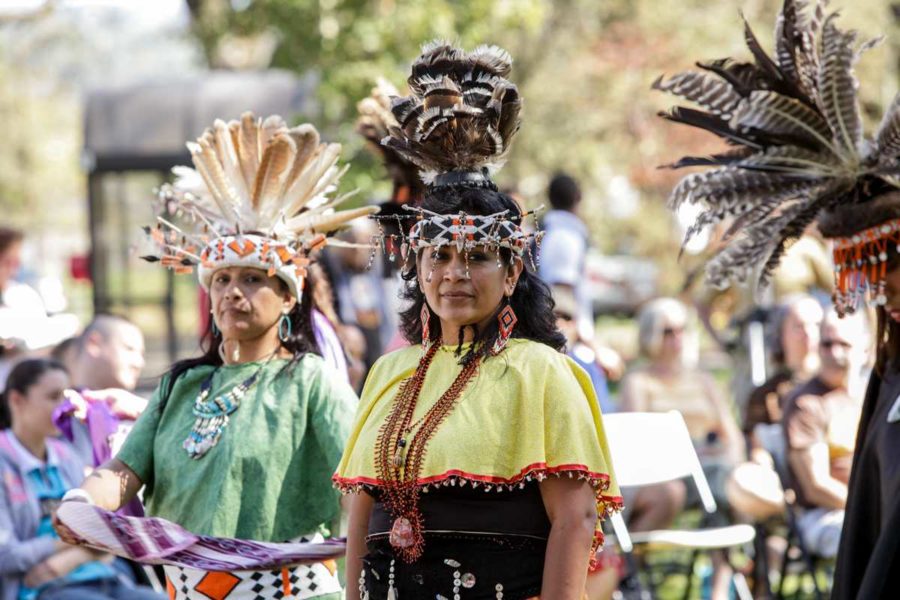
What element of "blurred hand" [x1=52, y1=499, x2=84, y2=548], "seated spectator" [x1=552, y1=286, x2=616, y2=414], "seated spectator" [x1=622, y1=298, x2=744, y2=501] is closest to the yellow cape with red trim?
"blurred hand" [x1=52, y1=499, x2=84, y2=548]

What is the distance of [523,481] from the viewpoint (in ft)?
10.8

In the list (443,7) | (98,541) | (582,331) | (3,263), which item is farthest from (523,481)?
(443,7)

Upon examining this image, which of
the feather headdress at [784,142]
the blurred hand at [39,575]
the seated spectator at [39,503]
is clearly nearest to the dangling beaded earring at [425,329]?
the feather headdress at [784,142]

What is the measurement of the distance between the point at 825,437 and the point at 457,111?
3.93m

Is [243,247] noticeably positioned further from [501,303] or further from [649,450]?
→ [649,450]

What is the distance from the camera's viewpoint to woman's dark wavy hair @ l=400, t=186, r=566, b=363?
3504mm

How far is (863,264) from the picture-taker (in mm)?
3982

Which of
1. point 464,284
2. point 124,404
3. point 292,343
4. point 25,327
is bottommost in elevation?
point 124,404

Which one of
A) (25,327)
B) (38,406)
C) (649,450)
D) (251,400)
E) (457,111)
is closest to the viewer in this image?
(457,111)

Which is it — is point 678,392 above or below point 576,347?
below

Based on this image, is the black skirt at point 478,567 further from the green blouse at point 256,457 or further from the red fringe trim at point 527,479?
the green blouse at point 256,457

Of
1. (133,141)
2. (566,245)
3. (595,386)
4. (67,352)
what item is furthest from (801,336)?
(133,141)

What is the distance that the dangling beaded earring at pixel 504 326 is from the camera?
3469 mm

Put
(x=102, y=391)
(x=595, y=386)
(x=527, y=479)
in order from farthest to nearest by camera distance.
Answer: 1. (x=595, y=386)
2. (x=102, y=391)
3. (x=527, y=479)
